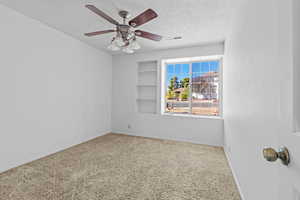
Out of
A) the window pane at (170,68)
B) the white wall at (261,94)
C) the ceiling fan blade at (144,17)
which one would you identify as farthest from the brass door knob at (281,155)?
the window pane at (170,68)

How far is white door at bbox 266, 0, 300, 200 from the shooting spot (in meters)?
0.43

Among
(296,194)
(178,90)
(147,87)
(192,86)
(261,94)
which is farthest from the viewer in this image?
(147,87)

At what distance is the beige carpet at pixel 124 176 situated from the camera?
160cm

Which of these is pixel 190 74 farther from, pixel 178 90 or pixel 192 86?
pixel 178 90

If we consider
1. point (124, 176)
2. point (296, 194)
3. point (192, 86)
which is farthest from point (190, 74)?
point (296, 194)

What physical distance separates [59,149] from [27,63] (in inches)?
68.6

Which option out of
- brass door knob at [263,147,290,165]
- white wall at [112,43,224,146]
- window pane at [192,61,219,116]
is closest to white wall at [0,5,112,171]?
white wall at [112,43,224,146]

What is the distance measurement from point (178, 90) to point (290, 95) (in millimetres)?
3484

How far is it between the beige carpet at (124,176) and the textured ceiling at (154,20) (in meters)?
2.46

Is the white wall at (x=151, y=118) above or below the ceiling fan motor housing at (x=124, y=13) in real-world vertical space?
below

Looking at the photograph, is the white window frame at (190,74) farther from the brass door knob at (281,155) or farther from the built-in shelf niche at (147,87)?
the brass door knob at (281,155)

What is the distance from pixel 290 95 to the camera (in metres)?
0.47

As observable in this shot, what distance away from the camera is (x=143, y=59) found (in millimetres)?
3963

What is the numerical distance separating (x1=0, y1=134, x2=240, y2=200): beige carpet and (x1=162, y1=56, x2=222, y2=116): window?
119cm
